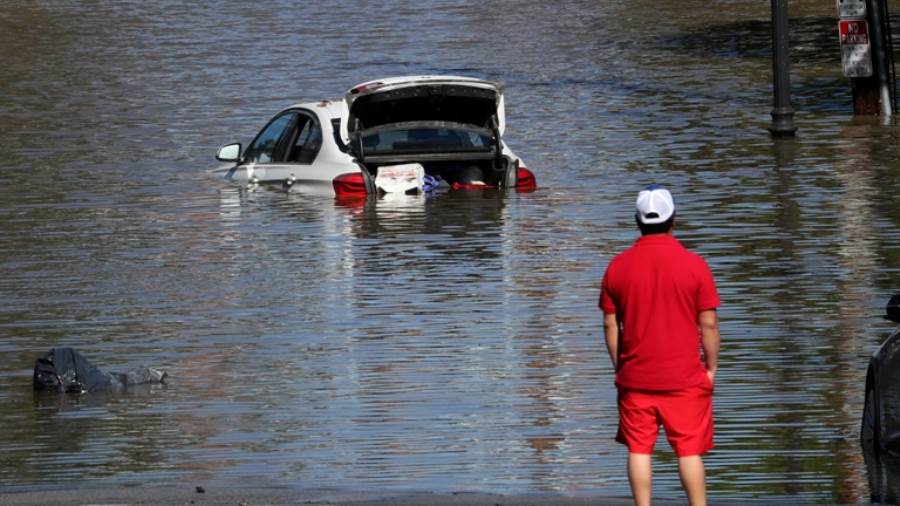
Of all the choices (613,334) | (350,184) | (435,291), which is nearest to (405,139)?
(350,184)

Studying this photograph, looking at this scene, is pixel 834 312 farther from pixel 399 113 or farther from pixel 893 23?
pixel 893 23

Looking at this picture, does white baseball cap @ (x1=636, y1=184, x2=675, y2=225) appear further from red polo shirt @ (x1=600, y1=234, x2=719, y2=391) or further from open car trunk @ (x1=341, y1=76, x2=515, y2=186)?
open car trunk @ (x1=341, y1=76, x2=515, y2=186)

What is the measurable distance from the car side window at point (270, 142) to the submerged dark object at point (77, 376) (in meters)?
11.0

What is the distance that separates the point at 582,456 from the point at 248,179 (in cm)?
1421

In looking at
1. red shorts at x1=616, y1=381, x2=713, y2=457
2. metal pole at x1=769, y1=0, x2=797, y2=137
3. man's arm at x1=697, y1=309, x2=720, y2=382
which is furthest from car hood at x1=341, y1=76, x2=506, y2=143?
red shorts at x1=616, y1=381, x2=713, y2=457

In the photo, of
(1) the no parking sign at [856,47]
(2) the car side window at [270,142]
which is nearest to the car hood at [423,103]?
(2) the car side window at [270,142]

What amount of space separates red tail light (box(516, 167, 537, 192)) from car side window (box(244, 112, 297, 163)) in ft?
8.87

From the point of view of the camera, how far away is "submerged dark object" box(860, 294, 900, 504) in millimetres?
9344

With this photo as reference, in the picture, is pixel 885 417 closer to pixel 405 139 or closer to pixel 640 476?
pixel 640 476

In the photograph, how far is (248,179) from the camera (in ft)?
78.4

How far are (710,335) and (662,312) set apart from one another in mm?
247

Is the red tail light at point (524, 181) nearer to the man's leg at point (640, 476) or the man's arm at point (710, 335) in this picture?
the man's arm at point (710, 335)

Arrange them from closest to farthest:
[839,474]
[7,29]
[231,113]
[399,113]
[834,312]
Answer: [839,474] → [834,312] → [399,113] → [231,113] → [7,29]

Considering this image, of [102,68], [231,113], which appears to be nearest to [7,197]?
[231,113]
